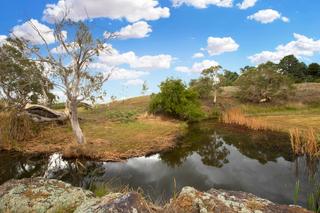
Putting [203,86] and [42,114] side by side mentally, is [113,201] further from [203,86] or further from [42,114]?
[203,86]

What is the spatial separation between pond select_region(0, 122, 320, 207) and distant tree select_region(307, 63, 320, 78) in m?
49.9

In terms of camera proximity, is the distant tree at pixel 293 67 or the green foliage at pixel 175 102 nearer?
the green foliage at pixel 175 102

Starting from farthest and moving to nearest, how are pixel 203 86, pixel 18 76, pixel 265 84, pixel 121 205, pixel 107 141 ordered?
pixel 265 84 < pixel 203 86 < pixel 18 76 < pixel 107 141 < pixel 121 205

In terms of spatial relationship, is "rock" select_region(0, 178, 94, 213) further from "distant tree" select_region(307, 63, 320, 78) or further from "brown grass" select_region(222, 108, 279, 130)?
"distant tree" select_region(307, 63, 320, 78)

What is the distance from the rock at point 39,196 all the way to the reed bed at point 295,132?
11.9 m

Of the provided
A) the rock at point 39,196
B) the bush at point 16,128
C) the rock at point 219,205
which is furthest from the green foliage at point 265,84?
the rock at point 39,196

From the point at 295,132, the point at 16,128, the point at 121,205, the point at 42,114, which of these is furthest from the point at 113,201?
the point at 42,114

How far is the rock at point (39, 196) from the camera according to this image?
4352 mm

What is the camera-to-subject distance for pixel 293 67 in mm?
61125

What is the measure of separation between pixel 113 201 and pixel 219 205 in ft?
4.63

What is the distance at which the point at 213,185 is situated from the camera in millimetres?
11078

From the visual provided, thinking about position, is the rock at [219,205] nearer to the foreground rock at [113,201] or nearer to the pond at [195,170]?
the foreground rock at [113,201]

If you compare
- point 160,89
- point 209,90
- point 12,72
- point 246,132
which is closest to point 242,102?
point 209,90

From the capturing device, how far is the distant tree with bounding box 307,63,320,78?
59228 mm
